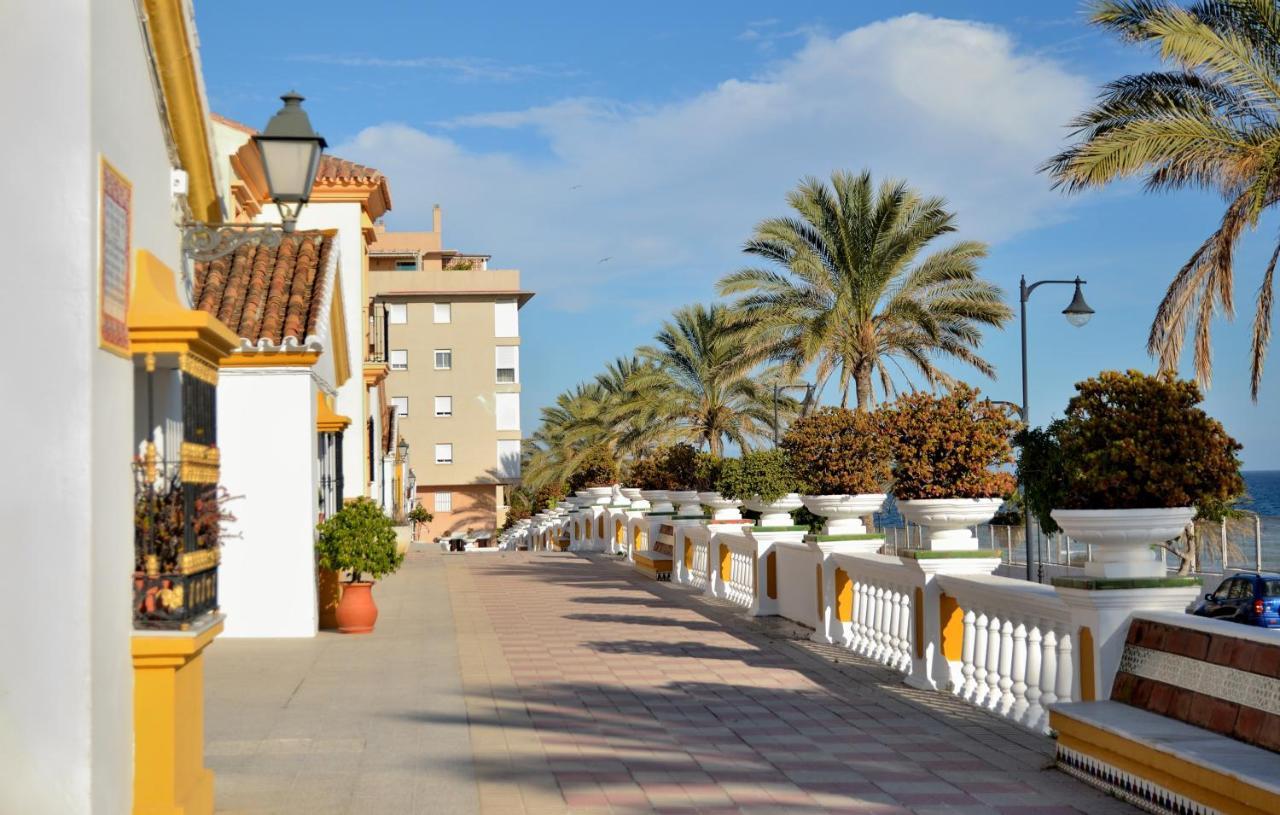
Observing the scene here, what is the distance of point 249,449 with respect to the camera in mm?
16438

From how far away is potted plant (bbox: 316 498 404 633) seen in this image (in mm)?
16328

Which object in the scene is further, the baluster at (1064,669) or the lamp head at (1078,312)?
the lamp head at (1078,312)

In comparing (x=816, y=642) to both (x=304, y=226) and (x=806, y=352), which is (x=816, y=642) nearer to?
(x=806, y=352)

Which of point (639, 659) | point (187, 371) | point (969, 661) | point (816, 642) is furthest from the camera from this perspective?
point (816, 642)

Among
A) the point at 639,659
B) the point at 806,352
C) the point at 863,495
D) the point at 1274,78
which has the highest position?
the point at 1274,78

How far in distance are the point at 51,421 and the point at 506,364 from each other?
230 feet

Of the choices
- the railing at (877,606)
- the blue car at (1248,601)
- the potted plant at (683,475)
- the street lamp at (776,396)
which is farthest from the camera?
the street lamp at (776,396)

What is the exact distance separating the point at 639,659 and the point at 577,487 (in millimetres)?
33378

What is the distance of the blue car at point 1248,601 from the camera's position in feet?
83.2

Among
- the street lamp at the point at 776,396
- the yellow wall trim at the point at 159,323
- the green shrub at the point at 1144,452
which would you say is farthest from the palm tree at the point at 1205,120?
the street lamp at the point at 776,396

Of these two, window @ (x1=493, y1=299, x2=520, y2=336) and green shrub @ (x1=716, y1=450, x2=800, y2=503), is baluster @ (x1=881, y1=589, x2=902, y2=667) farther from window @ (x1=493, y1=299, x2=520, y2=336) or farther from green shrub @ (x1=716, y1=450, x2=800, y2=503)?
window @ (x1=493, y1=299, x2=520, y2=336)

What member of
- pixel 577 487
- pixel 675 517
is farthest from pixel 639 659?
pixel 577 487

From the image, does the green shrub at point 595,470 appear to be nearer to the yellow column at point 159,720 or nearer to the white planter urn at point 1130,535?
the white planter urn at point 1130,535

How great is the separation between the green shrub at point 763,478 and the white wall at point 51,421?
15.8 m
